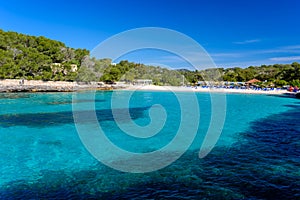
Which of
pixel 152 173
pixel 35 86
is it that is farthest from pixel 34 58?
pixel 152 173

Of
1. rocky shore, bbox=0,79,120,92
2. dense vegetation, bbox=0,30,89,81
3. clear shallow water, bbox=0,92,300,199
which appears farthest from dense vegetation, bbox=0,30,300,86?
clear shallow water, bbox=0,92,300,199

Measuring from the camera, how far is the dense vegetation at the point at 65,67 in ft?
180

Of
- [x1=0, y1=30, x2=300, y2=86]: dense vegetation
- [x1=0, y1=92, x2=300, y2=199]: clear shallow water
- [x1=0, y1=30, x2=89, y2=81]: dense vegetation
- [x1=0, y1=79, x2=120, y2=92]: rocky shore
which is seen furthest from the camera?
[x1=0, y1=30, x2=300, y2=86]: dense vegetation

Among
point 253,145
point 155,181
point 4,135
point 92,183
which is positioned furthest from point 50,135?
point 253,145

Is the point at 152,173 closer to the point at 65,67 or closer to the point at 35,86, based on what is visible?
the point at 35,86

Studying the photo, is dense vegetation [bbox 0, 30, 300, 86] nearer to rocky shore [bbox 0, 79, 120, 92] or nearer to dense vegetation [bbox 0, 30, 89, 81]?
dense vegetation [bbox 0, 30, 89, 81]

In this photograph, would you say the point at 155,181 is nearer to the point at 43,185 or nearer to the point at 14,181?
the point at 43,185

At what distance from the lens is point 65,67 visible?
203 ft

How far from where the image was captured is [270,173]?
29.2 ft

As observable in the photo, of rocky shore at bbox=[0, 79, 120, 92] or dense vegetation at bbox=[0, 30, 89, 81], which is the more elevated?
dense vegetation at bbox=[0, 30, 89, 81]

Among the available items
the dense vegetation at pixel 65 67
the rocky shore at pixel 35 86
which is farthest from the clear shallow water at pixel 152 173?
the dense vegetation at pixel 65 67

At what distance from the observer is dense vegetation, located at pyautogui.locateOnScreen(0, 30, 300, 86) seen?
5500cm

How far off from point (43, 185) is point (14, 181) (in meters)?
1.18

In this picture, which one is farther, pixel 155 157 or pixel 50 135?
pixel 50 135
